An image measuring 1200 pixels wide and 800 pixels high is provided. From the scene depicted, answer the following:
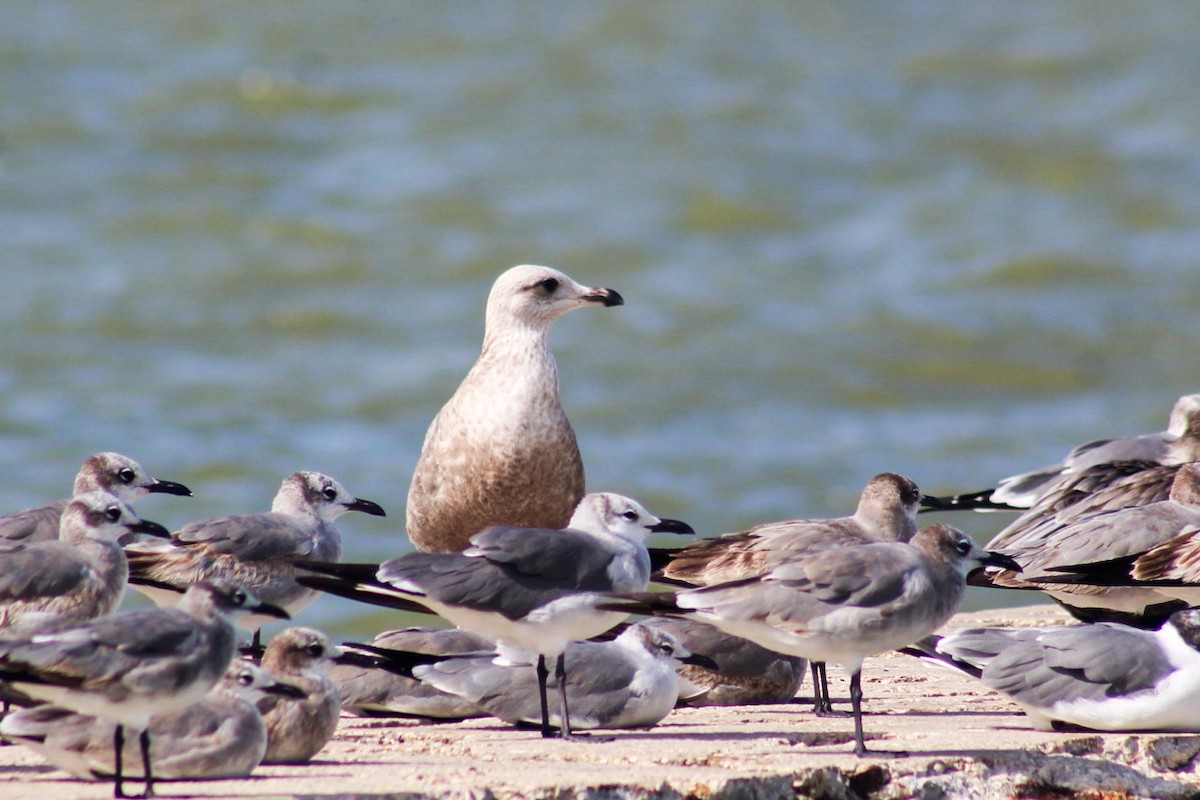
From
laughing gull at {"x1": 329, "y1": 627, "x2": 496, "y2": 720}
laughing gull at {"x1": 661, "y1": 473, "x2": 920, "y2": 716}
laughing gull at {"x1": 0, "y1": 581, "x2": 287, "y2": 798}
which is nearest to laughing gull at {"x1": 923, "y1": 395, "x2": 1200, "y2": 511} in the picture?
laughing gull at {"x1": 661, "y1": 473, "x2": 920, "y2": 716}

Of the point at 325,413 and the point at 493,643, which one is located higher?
the point at 325,413

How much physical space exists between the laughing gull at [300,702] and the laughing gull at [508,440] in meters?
2.09

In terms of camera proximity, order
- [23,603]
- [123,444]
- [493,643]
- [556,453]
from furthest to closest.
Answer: [123,444] < [556,453] < [493,643] < [23,603]

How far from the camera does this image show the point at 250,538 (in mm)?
6633

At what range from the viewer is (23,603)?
224 inches

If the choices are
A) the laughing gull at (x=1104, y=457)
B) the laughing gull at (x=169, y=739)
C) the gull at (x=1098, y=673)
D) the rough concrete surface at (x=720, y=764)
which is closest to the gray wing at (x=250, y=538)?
the rough concrete surface at (x=720, y=764)

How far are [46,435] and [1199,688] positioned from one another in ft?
42.7

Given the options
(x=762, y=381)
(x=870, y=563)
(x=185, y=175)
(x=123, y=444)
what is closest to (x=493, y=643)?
(x=870, y=563)

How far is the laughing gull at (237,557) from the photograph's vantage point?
6527mm

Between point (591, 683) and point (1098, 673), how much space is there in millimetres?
1498

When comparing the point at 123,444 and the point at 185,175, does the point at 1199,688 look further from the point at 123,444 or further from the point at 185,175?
the point at 185,175

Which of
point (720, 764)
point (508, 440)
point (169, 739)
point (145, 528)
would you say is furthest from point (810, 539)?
point (169, 739)

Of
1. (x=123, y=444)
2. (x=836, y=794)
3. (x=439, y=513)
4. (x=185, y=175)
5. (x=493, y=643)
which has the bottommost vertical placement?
(x=836, y=794)

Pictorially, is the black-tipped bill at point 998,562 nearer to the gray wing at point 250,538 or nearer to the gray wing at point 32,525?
the gray wing at point 250,538
